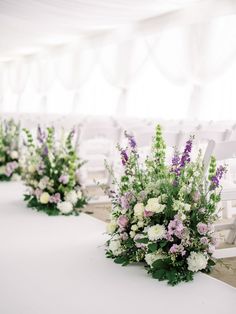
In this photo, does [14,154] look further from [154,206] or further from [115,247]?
[154,206]

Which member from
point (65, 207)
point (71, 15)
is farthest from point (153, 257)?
point (71, 15)

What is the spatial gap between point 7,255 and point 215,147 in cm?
159

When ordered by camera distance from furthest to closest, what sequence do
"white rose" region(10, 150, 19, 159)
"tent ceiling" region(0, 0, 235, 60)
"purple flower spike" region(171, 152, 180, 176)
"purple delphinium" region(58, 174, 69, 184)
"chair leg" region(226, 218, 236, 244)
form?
"tent ceiling" region(0, 0, 235, 60), "white rose" region(10, 150, 19, 159), "purple delphinium" region(58, 174, 69, 184), "chair leg" region(226, 218, 236, 244), "purple flower spike" region(171, 152, 180, 176)

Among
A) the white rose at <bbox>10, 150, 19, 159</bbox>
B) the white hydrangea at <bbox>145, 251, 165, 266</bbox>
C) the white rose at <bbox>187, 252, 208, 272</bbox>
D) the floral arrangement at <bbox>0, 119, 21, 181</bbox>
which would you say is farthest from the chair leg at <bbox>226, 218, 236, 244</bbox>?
the white rose at <bbox>10, 150, 19, 159</bbox>

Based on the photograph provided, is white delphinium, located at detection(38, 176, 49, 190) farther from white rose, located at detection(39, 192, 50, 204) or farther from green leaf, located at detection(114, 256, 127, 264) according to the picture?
green leaf, located at detection(114, 256, 127, 264)

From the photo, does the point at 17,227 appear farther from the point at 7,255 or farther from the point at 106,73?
the point at 106,73

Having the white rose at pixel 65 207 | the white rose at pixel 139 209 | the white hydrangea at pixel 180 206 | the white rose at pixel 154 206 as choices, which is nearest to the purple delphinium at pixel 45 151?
the white rose at pixel 65 207

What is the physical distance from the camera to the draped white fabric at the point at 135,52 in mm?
9211

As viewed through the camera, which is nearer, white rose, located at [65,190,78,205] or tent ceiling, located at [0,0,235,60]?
white rose, located at [65,190,78,205]

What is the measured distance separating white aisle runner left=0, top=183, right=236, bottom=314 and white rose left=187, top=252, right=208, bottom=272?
0.09 metres

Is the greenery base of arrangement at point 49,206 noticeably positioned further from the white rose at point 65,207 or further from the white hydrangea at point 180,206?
the white hydrangea at point 180,206

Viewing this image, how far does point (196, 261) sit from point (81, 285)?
677 millimetres

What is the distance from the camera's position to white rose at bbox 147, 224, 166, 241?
3.10 m

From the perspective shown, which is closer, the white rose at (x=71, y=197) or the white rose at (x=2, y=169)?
the white rose at (x=71, y=197)
